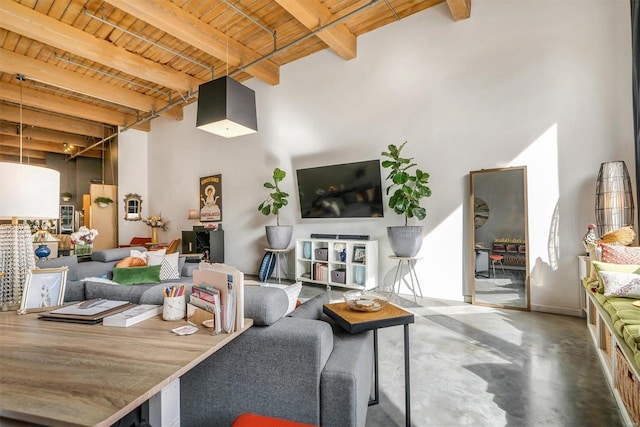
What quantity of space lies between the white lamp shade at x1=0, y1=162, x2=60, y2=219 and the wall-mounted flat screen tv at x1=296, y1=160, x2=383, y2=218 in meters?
3.69

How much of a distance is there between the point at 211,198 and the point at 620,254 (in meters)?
6.57

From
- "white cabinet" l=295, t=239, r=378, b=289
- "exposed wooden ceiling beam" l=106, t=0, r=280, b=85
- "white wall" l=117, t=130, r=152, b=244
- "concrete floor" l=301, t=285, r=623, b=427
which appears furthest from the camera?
"white wall" l=117, t=130, r=152, b=244

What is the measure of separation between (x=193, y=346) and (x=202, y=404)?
637mm

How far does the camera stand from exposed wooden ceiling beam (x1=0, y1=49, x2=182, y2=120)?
4777 mm

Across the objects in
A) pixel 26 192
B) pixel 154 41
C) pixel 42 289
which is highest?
pixel 154 41

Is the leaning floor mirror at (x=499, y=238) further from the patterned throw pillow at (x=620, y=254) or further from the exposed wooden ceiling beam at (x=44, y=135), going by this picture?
the exposed wooden ceiling beam at (x=44, y=135)

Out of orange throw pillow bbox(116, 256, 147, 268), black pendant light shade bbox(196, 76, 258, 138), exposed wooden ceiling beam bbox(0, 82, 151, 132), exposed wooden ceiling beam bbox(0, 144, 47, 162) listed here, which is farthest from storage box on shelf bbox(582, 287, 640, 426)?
exposed wooden ceiling beam bbox(0, 144, 47, 162)

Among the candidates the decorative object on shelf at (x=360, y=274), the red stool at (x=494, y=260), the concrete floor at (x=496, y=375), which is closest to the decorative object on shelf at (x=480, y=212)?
the red stool at (x=494, y=260)

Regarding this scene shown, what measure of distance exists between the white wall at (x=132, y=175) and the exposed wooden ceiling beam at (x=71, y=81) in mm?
1639

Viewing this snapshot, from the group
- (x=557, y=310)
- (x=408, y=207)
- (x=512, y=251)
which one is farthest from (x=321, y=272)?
A: (x=557, y=310)

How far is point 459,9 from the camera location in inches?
149

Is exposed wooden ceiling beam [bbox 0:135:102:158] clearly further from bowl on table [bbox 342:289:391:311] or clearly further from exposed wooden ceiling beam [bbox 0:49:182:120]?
bowl on table [bbox 342:289:391:311]

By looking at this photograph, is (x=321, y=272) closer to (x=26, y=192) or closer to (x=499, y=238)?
(x=499, y=238)

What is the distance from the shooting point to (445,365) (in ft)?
7.50
